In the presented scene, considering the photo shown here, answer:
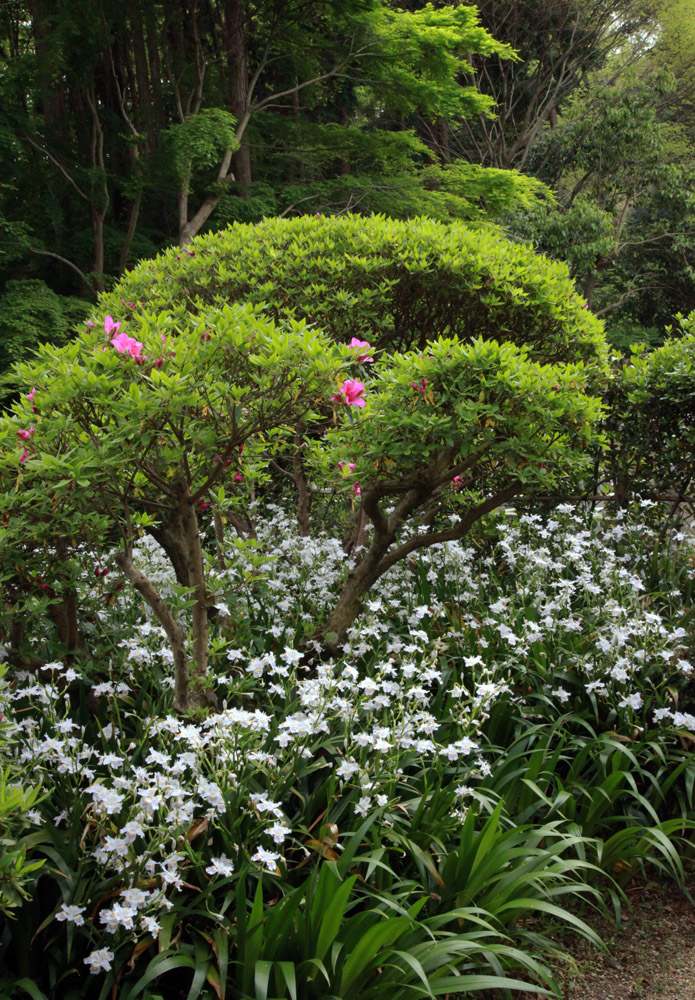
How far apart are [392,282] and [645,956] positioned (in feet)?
12.1

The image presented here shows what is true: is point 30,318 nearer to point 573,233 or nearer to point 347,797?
point 347,797

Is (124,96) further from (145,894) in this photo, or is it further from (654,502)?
(145,894)

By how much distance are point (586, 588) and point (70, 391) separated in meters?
2.69

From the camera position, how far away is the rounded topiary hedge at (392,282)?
482cm

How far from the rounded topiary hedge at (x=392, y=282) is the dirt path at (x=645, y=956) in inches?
127

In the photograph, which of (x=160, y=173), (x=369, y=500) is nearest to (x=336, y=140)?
(x=160, y=173)

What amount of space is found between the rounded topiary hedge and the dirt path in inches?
127

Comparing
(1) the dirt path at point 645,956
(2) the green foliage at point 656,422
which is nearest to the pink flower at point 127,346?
(1) the dirt path at point 645,956

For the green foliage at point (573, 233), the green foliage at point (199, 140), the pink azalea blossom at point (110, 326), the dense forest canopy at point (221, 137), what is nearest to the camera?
the pink azalea blossom at point (110, 326)

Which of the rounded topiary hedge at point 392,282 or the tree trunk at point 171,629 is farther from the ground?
the rounded topiary hedge at point 392,282

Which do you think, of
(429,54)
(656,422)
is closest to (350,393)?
(656,422)

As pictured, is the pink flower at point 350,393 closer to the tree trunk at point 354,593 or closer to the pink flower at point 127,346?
the pink flower at point 127,346

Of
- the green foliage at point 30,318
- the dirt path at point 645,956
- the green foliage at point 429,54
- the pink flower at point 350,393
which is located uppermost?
the green foliage at point 429,54

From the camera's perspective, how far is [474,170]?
12.3 meters
